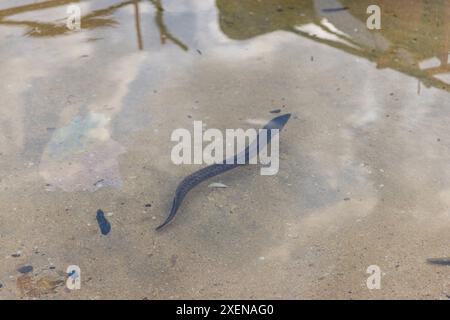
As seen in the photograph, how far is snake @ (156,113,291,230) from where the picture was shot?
4.51m

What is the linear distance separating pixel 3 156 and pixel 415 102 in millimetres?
3955

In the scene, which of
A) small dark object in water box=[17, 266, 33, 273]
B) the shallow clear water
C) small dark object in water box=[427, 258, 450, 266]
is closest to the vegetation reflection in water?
the shallow clear water

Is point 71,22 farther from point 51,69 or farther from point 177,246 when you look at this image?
point 177,246

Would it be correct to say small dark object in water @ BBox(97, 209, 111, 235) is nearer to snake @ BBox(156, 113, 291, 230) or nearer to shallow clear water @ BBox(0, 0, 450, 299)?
shallow clear water @ BBox(0, 0, 450, 299)

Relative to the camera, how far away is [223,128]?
5.47m

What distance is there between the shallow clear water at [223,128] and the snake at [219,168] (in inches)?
3.2

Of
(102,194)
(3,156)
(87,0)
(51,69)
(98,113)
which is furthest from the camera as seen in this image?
(87,0)

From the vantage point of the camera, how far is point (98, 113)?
5.66m

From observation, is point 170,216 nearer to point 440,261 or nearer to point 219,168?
point 219,168

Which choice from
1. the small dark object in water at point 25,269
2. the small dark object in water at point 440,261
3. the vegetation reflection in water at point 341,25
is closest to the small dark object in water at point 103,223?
the small dark object in water at point 25,269

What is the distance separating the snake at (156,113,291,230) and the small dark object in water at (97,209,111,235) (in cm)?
38

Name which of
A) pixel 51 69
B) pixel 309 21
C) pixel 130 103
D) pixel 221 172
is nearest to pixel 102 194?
pixel 221 172

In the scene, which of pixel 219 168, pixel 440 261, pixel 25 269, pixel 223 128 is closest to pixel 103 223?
pixel 25 269

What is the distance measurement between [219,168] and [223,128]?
680 mm
